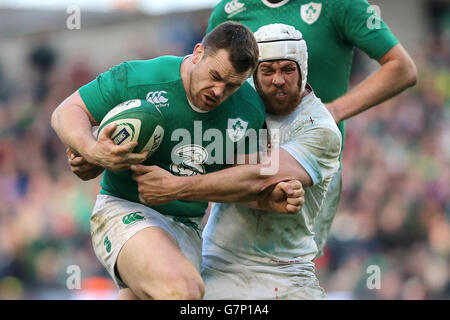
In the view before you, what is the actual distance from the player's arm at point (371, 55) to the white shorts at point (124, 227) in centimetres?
136

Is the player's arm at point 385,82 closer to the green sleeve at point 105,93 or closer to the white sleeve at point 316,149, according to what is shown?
the white sleeve at point 316,149

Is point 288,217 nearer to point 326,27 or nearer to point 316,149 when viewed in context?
point 316,149

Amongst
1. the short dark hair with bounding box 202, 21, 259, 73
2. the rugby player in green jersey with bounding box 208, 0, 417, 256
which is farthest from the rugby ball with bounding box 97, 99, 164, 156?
the rugby player in green jersey with bounding box 208, 0, 417, 256

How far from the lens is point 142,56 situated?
1389 centimetres

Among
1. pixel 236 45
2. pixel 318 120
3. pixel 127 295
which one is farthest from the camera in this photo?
pixel 318 120

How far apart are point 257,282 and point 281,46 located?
4.89 feet

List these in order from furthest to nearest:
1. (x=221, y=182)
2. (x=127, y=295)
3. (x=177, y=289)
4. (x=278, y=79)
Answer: (x=278, y=79) < (x=127, y=295) < (x=221, y=182) < (x=177, y=289)

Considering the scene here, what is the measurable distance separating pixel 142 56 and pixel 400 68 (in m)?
9.34

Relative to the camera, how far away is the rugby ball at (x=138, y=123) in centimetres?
373

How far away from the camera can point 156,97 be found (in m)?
4.09

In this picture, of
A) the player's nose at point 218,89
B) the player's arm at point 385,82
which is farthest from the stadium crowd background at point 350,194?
the player's nose at point 218,89

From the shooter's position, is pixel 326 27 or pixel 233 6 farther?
pixel 233 6

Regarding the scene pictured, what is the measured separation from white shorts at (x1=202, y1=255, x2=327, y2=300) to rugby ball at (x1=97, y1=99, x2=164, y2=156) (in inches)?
41.5

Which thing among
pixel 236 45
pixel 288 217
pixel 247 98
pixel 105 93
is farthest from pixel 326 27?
pixel 105 93
